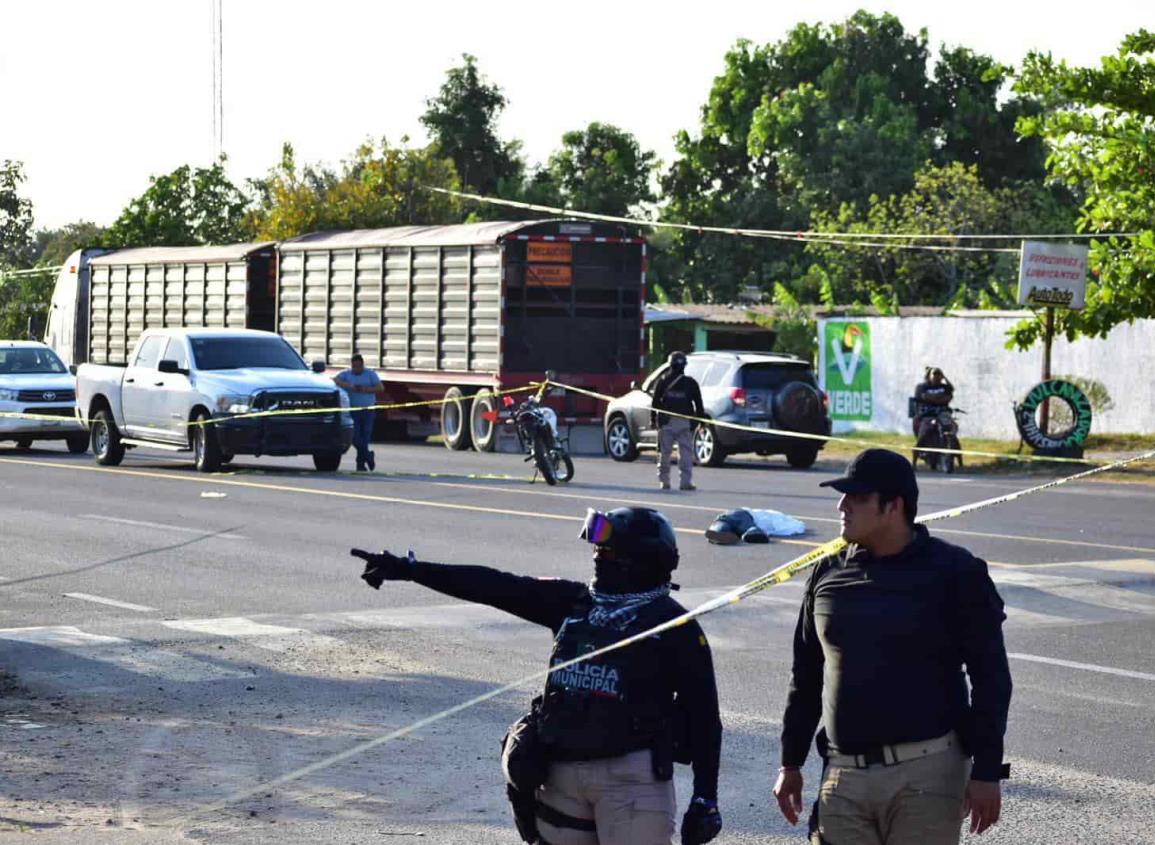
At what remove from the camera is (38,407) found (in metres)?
29.7

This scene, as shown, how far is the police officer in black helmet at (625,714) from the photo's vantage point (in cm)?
452

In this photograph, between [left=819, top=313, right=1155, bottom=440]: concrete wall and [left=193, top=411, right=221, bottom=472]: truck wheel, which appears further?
[left=819, top=313, right=1155, bottom=440]: concrete wall

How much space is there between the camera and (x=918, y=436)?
27.5 m

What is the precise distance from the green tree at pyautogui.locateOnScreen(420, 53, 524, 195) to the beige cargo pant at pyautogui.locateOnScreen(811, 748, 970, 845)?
69728mm

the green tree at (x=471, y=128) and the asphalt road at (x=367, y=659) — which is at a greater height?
the green tree at (x=471, y=128)

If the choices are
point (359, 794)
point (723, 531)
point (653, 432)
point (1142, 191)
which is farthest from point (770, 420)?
point (359, 794)

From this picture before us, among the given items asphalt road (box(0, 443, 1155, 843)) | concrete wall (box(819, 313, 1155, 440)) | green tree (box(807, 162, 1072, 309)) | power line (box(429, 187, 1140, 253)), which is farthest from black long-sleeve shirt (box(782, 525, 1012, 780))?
green tree (box(807, 162, 1072, 309))

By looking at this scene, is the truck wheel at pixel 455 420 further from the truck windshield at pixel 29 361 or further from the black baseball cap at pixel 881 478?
the black baseball cap at pixel 881 478

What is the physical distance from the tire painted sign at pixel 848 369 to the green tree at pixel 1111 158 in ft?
31.7

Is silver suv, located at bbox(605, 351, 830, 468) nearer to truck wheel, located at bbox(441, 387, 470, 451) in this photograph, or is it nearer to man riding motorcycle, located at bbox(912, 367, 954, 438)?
man riding motorcycle, located at bbox(912, 367, 954, 438)

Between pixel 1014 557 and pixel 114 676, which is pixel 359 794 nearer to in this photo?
pixel 114 676

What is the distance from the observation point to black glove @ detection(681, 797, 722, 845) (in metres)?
4.54

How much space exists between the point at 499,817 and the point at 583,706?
278cm

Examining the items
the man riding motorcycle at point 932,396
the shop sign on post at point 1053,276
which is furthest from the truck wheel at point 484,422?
the shop sign on post at point 1053,276
